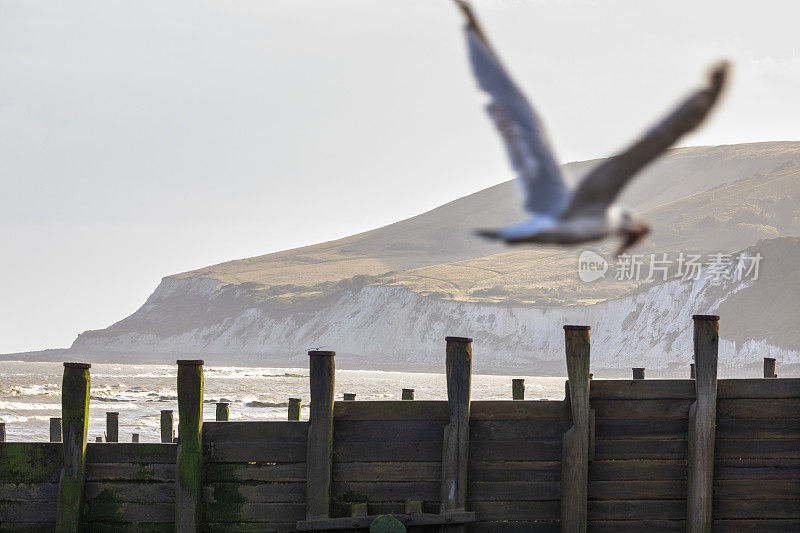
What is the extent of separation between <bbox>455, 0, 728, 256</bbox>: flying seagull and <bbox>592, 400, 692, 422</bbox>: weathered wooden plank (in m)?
8.04

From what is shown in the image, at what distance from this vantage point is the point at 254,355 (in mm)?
147625

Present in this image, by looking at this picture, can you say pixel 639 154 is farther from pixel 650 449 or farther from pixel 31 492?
pixel 31 492

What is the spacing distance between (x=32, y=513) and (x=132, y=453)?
3.98 ft

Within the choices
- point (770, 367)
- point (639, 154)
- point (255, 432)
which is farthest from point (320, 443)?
point (639, 154)

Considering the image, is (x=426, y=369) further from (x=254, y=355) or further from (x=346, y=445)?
(x=346, y=445)

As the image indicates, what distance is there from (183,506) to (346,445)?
177 cm

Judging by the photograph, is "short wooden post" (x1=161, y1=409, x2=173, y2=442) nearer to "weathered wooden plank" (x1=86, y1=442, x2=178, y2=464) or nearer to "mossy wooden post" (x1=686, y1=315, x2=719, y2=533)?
"weathered wooden plank" (x1=86, y1=442, x2=178, y2=464)

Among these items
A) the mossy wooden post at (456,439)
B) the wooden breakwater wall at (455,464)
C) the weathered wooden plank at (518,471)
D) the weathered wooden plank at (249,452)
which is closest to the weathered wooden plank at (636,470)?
the wooden breakwater wall at (455,464)

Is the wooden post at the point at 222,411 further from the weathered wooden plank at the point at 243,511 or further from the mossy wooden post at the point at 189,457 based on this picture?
the mossy wooden post at the point at 189,457

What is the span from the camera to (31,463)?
10.7m

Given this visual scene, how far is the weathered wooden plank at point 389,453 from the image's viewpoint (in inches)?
424

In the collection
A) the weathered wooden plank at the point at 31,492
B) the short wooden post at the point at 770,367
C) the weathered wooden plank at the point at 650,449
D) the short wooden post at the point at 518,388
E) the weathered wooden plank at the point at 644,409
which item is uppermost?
the short wooden post at the point at 770,367

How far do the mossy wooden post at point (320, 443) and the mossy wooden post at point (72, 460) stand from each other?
234 cm

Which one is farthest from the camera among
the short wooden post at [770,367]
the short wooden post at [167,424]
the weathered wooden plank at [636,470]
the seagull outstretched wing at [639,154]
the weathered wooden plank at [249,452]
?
the short wooden post at [167,424]
